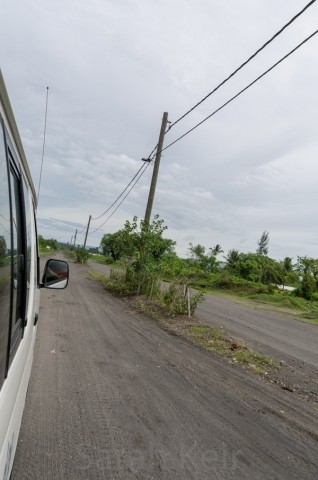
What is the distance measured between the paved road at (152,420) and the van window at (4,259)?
5.24 feet

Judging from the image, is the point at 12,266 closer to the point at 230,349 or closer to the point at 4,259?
the point at 4,259

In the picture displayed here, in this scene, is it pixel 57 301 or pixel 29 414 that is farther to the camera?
pixel 57 301

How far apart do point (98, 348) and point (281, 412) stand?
3.22m

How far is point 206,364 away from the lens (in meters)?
6.58

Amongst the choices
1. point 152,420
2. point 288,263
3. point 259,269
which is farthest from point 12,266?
point 288,263

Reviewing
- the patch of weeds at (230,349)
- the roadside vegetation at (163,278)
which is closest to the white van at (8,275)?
the patch of weeds at (230,349)

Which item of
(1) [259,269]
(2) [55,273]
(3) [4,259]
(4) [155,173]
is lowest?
(2) [55,273]

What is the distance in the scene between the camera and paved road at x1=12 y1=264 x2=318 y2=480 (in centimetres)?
296

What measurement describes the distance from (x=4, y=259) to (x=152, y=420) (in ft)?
9.83

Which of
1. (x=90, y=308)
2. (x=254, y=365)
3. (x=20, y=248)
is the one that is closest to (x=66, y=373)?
(x=20, y=248)

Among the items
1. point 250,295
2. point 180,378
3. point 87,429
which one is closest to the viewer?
point 87,429

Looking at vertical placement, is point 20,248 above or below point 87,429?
above

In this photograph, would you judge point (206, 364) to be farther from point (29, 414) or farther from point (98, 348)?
point (29, 414)

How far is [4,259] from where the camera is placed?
1.56 metres
